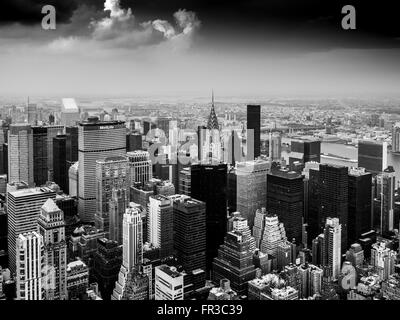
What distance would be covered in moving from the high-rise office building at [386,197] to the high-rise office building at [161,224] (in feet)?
9.64

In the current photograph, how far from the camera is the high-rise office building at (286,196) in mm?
6293

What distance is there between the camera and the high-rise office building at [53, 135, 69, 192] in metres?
6.47

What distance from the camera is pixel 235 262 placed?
16.5 feet

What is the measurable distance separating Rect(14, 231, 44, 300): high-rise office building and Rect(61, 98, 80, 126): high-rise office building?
1.56 metres

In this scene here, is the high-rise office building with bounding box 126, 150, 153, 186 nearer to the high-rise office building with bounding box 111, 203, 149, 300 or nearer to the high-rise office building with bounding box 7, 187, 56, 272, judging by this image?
the high-rise office building with bounding box 111, 203, 149, 300

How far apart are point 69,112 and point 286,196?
3.52 meters

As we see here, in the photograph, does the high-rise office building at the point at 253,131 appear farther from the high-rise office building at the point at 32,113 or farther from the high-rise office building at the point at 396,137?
the high-rise office building at the point at 32,113

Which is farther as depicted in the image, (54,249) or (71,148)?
(71,148)

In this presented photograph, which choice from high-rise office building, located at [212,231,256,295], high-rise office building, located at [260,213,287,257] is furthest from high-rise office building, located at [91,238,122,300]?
high-rise office building, located at [260,213,287,257]

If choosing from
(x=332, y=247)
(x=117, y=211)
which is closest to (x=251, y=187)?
(x=332, y=247)

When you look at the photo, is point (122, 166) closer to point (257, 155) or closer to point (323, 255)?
point (257, 155)

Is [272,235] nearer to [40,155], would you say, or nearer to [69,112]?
[69,112]

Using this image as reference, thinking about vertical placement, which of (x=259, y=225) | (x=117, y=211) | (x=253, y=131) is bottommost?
(x=259, y=225)

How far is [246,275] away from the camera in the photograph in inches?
186
